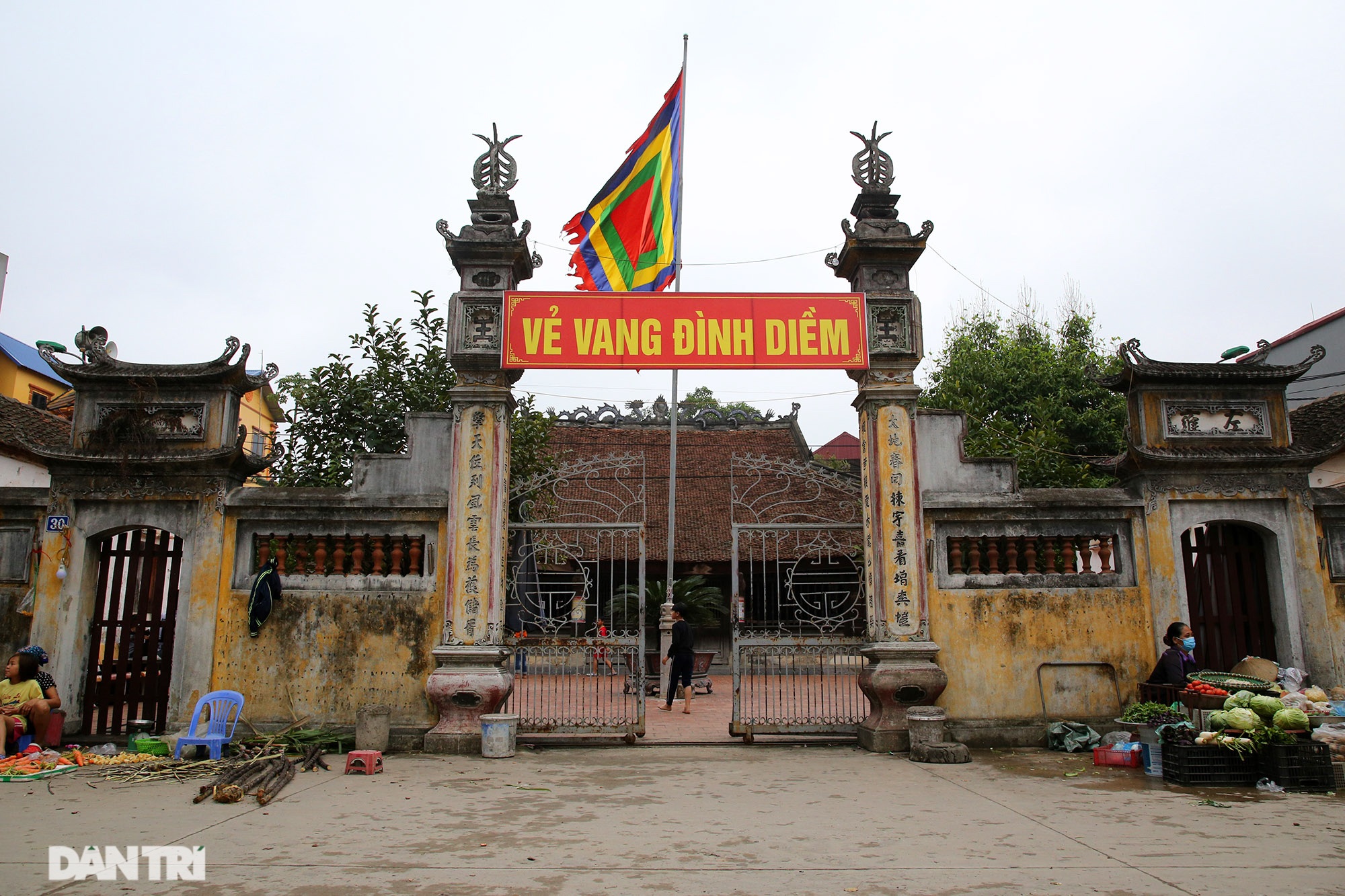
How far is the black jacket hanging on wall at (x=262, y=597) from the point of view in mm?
8219

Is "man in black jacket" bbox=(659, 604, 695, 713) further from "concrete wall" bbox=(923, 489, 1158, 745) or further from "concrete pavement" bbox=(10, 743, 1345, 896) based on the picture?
"concrete pavement" bbox=(10, 743, 1345, 896)

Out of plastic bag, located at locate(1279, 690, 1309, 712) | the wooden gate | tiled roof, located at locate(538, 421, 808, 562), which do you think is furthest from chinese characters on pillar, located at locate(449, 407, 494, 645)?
tiled roof, located at locate(538, 421, 808, 562)

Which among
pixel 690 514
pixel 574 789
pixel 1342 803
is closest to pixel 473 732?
pixel 574 789

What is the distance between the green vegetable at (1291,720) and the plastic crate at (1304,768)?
0.16m

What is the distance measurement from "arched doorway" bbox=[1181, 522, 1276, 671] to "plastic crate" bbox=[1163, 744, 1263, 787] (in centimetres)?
218

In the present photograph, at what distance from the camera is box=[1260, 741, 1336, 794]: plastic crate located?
6.36 metres

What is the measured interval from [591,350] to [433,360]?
12.8 ft

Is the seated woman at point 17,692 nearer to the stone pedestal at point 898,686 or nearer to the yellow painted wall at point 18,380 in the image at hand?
the stone pedestal at point 898,686

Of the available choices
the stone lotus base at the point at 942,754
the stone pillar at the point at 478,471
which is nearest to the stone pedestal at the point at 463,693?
the stone pillar at the point at 478,471

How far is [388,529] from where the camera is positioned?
8.61 meters

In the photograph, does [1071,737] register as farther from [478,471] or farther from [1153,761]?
[478,471]

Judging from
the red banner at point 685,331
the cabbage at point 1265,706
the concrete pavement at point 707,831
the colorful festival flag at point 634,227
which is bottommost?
the concrete pavement at point 707,831

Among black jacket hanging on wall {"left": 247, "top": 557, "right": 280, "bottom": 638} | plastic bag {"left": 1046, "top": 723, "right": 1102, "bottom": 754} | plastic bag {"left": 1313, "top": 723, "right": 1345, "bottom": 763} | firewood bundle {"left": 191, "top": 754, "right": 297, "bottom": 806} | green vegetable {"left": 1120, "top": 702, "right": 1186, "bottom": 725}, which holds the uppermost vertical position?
black jacket hanging on wall {"left": 247, "top": 557, "right": 280, "bottom": 638}

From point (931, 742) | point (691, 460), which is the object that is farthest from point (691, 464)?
point (931, 742)
